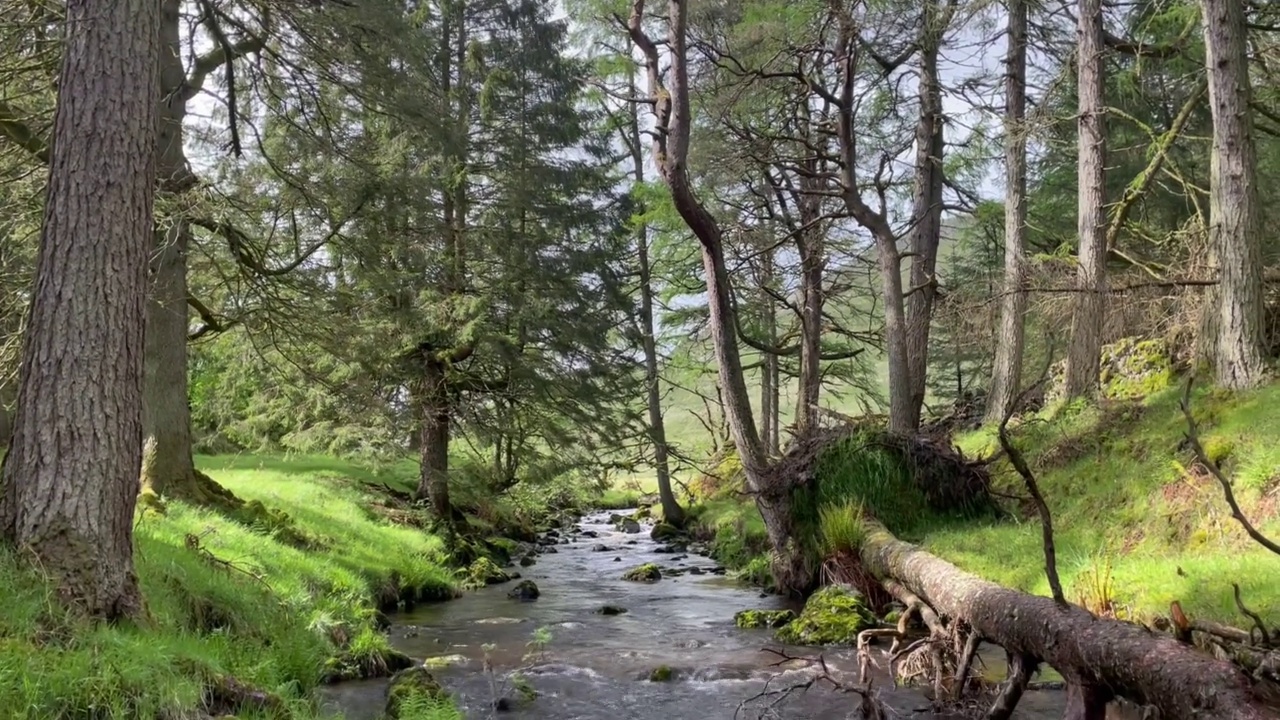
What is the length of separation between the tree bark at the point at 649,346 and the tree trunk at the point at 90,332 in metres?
15.8

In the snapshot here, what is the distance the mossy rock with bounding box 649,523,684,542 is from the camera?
68.7 feet

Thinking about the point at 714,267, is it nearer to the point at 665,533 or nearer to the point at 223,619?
the point at 223,619

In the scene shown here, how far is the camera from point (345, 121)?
429 inches

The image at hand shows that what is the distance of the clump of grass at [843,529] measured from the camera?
1005 centimetres

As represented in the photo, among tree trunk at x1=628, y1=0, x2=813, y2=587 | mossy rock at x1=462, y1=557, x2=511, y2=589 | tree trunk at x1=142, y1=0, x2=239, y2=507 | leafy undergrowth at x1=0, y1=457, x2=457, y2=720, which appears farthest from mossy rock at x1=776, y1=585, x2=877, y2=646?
tree trunk at x1=142, y1=0, x2=239, y2=507

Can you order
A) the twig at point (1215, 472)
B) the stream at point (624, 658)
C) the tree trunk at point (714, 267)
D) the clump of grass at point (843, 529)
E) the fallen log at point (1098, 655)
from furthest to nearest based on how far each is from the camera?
the tree trunk at point (714, 267)
the clump of grass at point (843, 529)
the stream at point (624, 658)
the fallen log at point (1098, 655)
the twig at point (1215, 472)

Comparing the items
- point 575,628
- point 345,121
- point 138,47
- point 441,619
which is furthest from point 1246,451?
point 345,121

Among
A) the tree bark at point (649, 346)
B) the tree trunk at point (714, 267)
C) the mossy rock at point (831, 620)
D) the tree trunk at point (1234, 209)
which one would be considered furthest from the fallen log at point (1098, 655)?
the tree bark at point (649, 346)

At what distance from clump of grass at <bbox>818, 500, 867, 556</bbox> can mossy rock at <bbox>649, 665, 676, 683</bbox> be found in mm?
3373

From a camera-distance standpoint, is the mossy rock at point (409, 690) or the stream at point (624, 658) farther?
the stream at point (624, 658)

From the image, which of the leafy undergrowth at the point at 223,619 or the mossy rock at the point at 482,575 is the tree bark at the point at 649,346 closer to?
the mossy rock at the point at 482,575

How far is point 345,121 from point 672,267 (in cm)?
1079

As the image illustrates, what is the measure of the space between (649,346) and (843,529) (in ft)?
43.3

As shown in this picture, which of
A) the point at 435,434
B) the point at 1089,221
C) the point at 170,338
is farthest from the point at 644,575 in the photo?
the point at 1089,221
